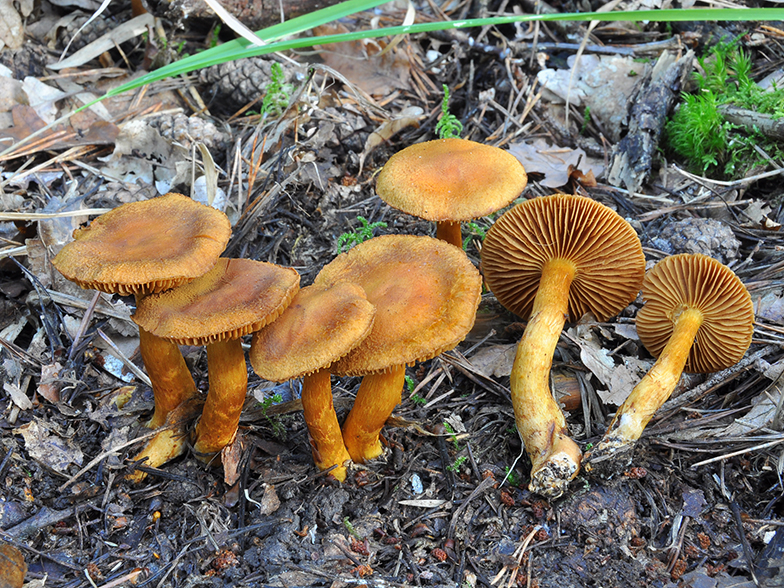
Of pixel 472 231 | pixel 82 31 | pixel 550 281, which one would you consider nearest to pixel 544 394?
pixel 550 281

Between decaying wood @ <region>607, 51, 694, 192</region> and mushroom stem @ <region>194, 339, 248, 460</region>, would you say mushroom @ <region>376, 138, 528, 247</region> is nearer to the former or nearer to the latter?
mushroom stem @ <region>194, 339, 248, 460</region>

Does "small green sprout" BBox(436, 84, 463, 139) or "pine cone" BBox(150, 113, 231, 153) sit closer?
"small green sprout" BBox(436, 84, 463, 139)

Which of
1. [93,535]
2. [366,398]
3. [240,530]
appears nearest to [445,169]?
[366,398]

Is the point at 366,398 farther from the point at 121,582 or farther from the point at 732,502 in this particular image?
the point at 732,502

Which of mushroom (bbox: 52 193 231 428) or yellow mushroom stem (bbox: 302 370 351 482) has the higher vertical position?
mushroom (bbox: 52 193 231 428)

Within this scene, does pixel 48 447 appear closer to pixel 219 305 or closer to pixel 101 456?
pixel 101 456

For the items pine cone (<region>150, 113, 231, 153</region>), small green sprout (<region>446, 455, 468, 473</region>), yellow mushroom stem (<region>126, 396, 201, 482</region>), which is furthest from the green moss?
yellow mushroom stem (<region>126, 396, 201, 482</region>)

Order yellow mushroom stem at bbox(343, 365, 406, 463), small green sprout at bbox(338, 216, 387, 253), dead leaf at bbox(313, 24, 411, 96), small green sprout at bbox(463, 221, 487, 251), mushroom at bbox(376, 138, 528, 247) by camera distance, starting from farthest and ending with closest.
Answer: dead leaf at bbox(313, 24, 411, 96)
small green sprout at bbox(463, 221, 487, 251)
small green sprout at bbox(338, 216, 387, 253)
mushroom at bbox(376, 138, 528, 247)
yellow mushroom stem at bbox(343, 365, 406, 463)
